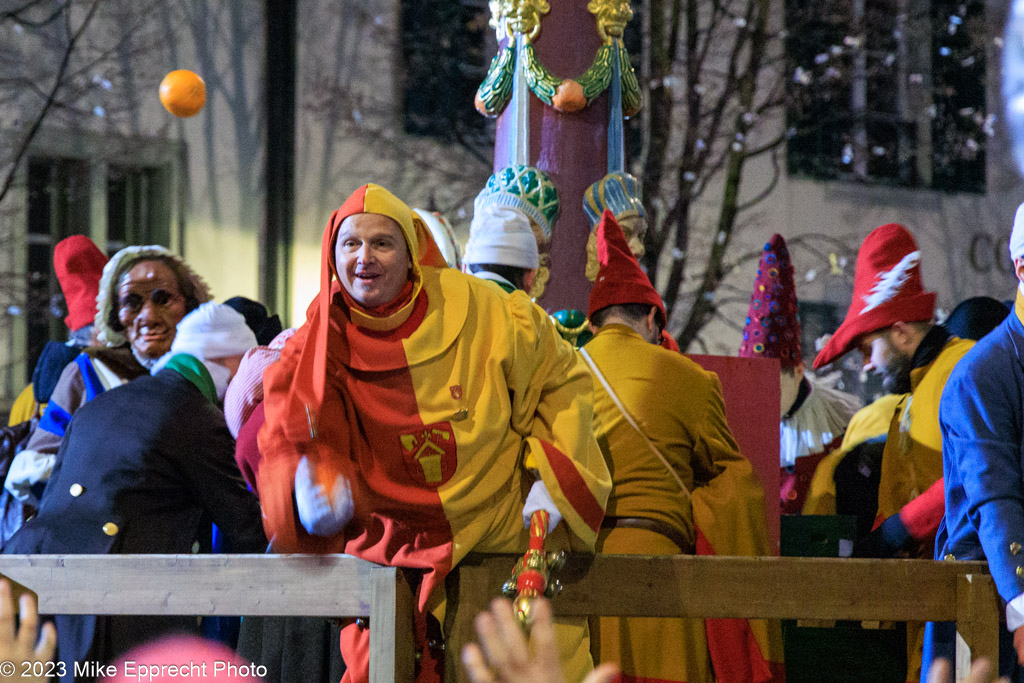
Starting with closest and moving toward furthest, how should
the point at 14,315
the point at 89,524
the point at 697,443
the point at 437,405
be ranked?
the point at 437,405, the point at 89,524, the point at 697,443, the point at 14,315

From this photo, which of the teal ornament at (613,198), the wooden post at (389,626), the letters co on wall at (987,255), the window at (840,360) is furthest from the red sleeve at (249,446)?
the letters co on wall at (987,255)

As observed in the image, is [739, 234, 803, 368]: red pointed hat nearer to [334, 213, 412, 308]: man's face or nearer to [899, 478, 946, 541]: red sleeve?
[899, 478, 946, 541]: red sleeve

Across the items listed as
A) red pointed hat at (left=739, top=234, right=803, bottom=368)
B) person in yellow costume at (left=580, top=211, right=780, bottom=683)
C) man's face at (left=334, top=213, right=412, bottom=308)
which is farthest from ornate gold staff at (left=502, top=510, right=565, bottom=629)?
red pointed hat at (left=739, top=234, right=803, bottom=368)

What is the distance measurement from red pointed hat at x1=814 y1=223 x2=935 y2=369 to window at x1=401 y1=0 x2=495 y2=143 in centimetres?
553

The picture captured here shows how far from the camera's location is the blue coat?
2.91m

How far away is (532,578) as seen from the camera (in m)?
2.69

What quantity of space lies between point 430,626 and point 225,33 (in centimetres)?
746

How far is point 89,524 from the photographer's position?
3.68m

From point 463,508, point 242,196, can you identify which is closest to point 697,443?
point 463,508

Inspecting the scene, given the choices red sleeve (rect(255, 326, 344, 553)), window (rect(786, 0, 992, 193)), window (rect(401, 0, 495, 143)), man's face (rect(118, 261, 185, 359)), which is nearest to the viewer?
red sleeve (rect(255, 326, 344, 553))

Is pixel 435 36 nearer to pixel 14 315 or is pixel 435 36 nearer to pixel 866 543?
pixel 14 315

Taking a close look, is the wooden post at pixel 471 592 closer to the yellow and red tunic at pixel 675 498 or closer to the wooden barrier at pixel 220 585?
the wooden barrier at pixel 220 585

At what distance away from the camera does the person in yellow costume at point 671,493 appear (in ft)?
12.7

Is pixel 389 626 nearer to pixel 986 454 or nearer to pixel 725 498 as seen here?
pixel 986 454
